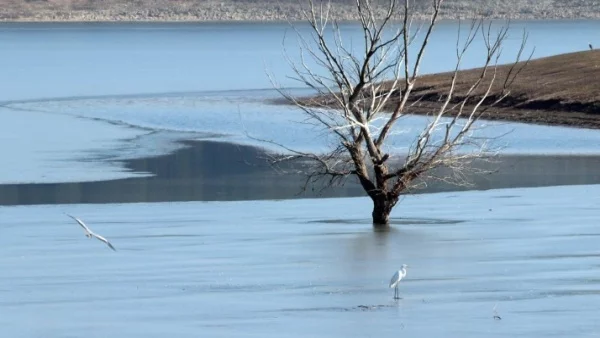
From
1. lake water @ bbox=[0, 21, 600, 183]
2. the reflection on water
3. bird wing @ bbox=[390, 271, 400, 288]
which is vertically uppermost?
bird wing @ bbox=[390, 271, 400, 288]

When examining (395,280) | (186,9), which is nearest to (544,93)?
(395,280)

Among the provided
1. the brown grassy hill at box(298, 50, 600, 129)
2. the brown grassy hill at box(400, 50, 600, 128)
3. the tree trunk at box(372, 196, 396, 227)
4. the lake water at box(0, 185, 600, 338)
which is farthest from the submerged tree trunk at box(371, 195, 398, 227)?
the brown grassy hill at box(400, 50, 600, 128)

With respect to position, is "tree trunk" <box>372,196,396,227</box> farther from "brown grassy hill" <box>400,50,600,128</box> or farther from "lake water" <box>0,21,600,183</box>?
"brown grassy hill" <box>400,50,600,128</box>

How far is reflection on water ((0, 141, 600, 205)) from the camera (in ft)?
63.2

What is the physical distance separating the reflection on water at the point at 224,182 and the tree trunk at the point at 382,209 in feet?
10.3

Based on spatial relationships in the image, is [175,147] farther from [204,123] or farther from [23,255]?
[23,255]

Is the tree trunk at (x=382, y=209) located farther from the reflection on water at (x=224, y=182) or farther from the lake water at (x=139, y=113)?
the reflection on water at (x=224, y=182)

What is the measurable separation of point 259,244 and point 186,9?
14177 centimetres

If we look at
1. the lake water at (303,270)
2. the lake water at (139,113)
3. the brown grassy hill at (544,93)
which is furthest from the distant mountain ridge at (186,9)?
the lake water at (303,270)

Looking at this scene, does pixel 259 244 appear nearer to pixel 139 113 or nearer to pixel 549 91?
pixel 549 91

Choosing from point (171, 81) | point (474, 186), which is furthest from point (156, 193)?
point (171, 81)

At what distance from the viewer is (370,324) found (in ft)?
32.3

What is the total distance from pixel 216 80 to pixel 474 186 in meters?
29.0

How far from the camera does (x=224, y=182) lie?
20.9 m
